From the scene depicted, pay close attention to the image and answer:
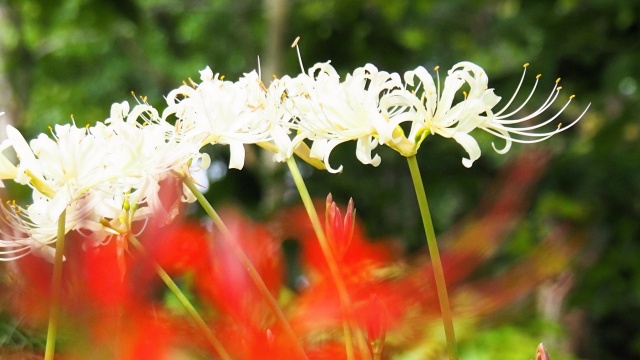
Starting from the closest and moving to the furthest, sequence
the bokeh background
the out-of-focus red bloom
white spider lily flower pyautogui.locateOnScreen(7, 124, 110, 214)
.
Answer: the out-of-focus red bloom, white spider lily flower pyautogui.locateOnScreen(7, 124, 110, 214), the bokeh background

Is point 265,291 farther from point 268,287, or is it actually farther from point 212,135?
point 212,135

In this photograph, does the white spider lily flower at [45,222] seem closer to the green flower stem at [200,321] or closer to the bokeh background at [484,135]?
the green flower stem at [200,321]

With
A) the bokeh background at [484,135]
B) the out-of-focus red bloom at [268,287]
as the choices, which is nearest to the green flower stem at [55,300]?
the out-of-focus red bloom at [268,287]

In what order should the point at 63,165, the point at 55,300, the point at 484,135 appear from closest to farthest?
the point at 55,300 < the point at 63,165 < the point at 484,135

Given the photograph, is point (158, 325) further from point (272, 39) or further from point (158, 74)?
point (158, 74)

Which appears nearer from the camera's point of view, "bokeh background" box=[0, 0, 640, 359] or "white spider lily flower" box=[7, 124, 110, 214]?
"white spider lily flower" box=[7, 124, 110, 214]

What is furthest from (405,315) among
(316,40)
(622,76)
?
(316,40)

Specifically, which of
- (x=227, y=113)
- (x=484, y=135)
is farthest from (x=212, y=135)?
(x=484, y=135)

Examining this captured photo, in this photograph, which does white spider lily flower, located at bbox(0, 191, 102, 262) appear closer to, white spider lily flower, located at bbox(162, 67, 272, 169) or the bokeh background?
white spider lily flower, located at bbox(162, 67, 272, 169)

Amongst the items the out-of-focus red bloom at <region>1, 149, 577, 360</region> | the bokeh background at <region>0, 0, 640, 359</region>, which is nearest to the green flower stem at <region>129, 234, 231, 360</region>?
the out-of-focus red bloom at <region>1, 149, 577, 360</region>
